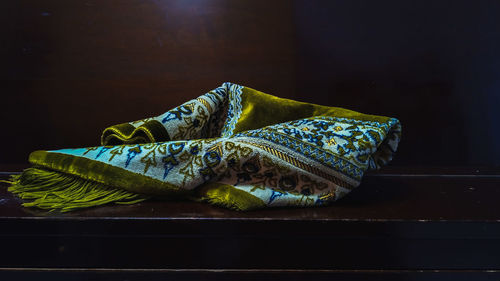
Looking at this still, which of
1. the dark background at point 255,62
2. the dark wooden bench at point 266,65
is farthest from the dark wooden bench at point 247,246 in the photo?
the dark background at point 255,62

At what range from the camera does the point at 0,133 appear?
2.91 ft

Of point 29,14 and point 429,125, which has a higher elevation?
point 29,14

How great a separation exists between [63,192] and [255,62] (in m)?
0.51

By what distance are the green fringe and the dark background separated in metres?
0.33

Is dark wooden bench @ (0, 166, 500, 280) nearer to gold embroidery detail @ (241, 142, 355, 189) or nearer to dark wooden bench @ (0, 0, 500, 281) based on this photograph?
gold embroidery detail @ (241, 142, 355, 189)

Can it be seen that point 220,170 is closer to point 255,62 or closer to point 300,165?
point 300,165

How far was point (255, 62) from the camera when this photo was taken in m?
0.87

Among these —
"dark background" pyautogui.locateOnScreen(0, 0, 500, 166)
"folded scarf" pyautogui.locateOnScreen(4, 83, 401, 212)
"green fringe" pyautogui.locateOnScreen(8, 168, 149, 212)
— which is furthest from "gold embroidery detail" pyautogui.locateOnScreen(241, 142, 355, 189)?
"dark background" pyautogui.locateOnScreen(0, 0, 500, 166)

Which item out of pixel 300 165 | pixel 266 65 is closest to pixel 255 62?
pixel 266 65

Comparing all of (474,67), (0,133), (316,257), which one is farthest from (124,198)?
(474,67)

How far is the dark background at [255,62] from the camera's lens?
2.79 feet

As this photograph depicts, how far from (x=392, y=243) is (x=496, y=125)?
58cm

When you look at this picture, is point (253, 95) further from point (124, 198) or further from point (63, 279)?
point (63, 279)

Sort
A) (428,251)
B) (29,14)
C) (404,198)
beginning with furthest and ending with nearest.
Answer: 1. (29,14)
2. (404,198)
3. (428,251)
